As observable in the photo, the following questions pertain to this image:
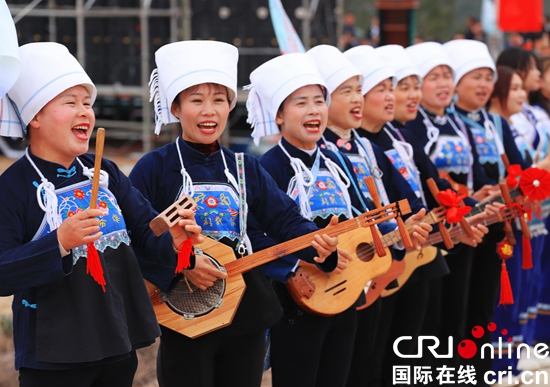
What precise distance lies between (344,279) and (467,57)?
2.16m

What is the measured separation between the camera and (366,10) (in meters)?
26.7

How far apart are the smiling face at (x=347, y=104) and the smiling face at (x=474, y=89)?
4.51 ft

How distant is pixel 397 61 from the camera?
5055 millimetres

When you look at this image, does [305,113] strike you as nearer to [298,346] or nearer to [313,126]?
[313,126]

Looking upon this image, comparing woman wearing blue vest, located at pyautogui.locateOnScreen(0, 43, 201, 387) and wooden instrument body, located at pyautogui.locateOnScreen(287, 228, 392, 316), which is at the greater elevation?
woman wearing blue vest, located at pyautogui.locateOnScreen(0, 43, 201, 387)

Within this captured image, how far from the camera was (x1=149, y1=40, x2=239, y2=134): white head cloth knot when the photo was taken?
3.46 meters

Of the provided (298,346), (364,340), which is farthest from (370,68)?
(298,346)

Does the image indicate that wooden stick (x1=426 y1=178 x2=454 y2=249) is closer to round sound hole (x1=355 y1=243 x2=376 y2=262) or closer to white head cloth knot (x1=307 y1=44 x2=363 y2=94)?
round sound hole (x1=355 y1=243 x2=376 y2=262)

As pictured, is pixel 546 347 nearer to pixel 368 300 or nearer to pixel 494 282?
pixel 494 282

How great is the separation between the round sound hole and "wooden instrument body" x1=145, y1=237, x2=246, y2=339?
88cm

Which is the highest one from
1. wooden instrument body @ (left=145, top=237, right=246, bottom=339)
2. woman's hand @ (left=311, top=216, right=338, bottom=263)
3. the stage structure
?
the stage structure

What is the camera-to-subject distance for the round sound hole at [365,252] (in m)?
4.18

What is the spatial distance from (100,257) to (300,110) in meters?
1.33

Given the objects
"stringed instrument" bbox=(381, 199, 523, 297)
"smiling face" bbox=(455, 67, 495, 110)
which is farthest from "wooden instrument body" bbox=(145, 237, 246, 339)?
"smiling face" bbox=(455, 67, 495, 110)
